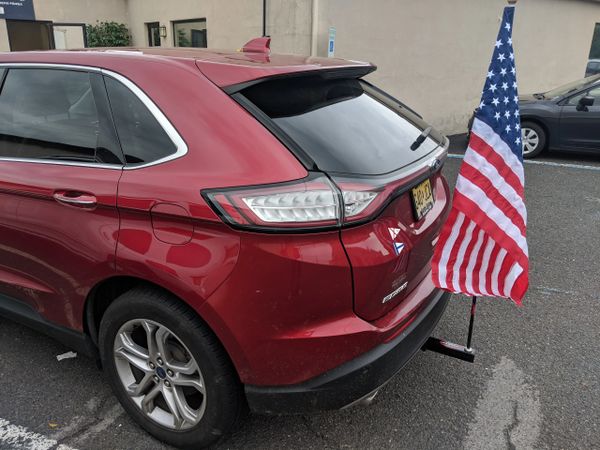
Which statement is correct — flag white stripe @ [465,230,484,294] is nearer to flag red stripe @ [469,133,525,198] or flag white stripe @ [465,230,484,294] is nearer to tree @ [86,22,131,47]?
flag red stripe @ [469,133,525,198]

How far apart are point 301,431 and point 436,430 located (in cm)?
64

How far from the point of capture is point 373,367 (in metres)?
1.94

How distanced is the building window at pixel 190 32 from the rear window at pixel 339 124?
871 cm

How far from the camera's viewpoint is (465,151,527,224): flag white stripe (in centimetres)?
228

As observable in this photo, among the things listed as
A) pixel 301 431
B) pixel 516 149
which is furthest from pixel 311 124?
pixel 301 431

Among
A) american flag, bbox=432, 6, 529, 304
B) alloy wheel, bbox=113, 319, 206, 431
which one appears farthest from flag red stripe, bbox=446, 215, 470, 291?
alloy wheel, bbox=113, 319, 206, 431

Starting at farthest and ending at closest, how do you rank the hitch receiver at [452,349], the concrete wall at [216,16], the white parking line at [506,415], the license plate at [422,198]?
the concrete wall at [216,16], the hitch receiver at [452,349], the white parking line at [506,415], the license plate at [422,198]

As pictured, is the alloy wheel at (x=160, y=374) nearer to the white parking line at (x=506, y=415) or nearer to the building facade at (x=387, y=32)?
the white parking line at (x=506, y=415)

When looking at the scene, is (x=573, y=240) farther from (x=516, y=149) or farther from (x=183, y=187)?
(x=183, y=187)

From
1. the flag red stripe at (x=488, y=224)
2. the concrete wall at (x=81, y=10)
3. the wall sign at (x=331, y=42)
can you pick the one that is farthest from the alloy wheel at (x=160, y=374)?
the concrete wall at (x=81, y=10)

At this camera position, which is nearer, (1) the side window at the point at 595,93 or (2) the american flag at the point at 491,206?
(2) the american flag at the point at 491,206

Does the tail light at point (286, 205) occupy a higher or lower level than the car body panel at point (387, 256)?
higher

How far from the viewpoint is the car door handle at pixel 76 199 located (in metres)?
2.13

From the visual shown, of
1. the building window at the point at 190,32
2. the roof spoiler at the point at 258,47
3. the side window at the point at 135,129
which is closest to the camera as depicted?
the side window at the point at 135,129
